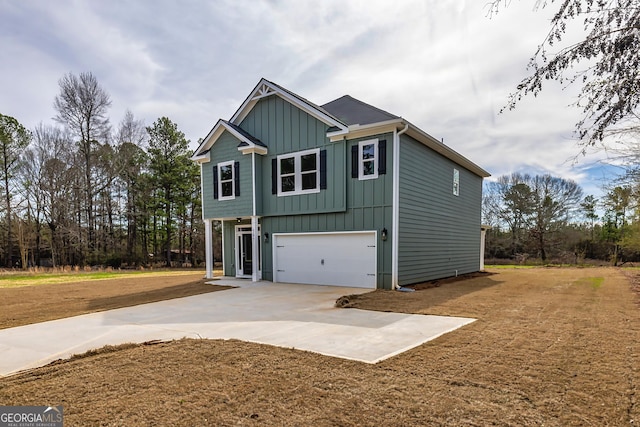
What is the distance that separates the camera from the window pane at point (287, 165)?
467 inches

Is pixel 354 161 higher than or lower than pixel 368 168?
higher

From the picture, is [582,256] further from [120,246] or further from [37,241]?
[37,241]

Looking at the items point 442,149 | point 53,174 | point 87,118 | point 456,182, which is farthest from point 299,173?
point 53,174

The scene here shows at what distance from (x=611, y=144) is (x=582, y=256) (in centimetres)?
3019

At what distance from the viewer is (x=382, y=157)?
10.1m

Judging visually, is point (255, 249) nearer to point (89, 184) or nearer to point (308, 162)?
point (308, 162)

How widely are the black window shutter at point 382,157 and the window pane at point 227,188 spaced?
237 inches

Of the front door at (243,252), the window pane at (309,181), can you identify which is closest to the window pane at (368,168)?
the window pane at (309,181)

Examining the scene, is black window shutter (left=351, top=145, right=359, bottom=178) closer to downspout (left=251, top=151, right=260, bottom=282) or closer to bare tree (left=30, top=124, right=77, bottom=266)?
downspout (left=251, top=151, right=260, bottom=282)

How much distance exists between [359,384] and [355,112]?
34.6ft

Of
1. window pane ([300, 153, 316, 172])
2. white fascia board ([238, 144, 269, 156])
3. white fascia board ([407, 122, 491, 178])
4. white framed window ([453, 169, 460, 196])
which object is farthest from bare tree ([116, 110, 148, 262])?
white fascia board ([407, 122, 491, 178])

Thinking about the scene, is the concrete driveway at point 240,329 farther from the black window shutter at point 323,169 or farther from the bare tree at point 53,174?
the bare tree at point 53,174

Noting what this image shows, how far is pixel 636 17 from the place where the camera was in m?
3.36

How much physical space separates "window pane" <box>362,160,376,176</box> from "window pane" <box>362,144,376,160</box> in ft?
0.59
